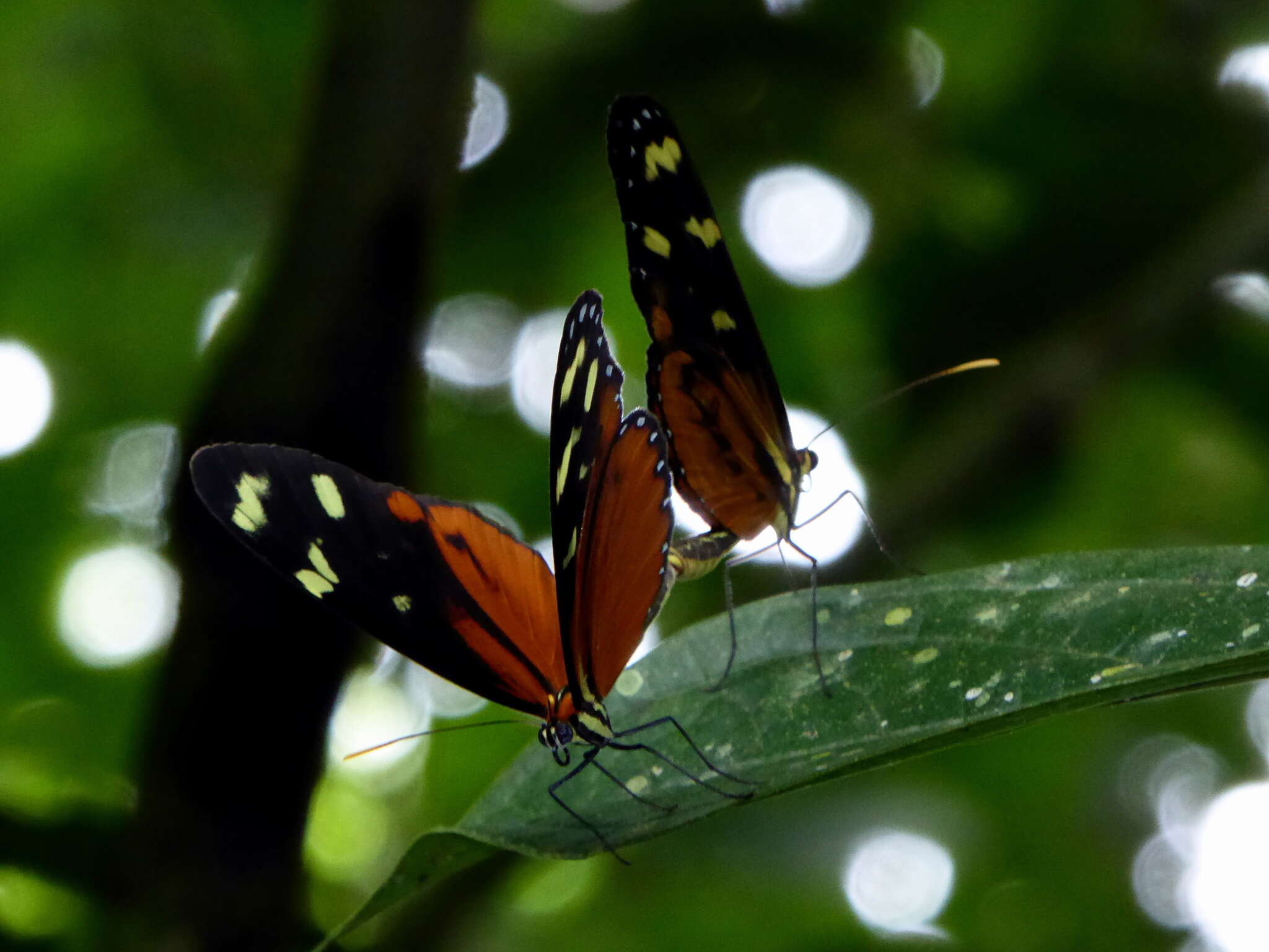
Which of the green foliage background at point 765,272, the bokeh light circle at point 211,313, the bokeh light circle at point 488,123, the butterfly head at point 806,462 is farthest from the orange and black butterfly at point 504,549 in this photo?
the bokeh light circle at point 211,313

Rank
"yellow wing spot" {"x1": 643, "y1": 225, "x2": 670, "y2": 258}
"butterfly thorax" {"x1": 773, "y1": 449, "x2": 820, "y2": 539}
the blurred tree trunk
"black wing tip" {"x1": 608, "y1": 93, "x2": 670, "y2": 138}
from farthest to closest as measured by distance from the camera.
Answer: "butterfly thorax" {"x1": 773, "y1": 449, "x2": 820, "y2": 539}, "yellow wing spot" {"x1": 643, "y1": 225, "x2": 670, "y2": 258}, "black wing tip" {"x1": 608, "y1": 93, "x2": 670, "y2": 138}, the blurred tree trunk

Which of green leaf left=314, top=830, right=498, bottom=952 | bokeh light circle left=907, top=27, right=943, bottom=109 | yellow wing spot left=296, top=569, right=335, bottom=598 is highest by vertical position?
bokeh light circle left=907, top=27, right=943, bottom=109

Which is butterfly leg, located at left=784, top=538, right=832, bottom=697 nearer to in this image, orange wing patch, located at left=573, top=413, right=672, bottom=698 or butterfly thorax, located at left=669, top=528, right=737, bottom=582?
orange wing patch, located at left=573, top=413, right=672, bottom=698

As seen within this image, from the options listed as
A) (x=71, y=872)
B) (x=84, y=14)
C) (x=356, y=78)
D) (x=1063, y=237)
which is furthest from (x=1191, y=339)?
(x=84, y=14)

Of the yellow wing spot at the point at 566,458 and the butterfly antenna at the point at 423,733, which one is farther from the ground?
the yellow wing spot at the point at 566,458

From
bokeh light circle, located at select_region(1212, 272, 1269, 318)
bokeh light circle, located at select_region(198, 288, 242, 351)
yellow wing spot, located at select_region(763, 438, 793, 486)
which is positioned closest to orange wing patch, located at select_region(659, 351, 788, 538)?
yellow wing spot, located at select_region(763, 438, 793, 486)

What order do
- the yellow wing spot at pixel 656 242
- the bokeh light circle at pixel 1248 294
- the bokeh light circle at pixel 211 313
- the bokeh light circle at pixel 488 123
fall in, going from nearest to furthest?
1. the yellow wing spot at pixel 656 242
2. the bokeh light circle at pixel 1248 294
3. the bokeh light circle at pixel 488 123
4. the bokeh light circle at pixel 211 313

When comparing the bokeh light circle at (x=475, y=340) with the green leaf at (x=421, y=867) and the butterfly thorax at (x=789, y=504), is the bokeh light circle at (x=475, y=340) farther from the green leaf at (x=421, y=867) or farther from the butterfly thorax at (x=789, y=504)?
the green leaf at (x=421, y=867)

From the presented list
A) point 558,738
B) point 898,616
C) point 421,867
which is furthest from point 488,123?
point 421,867
